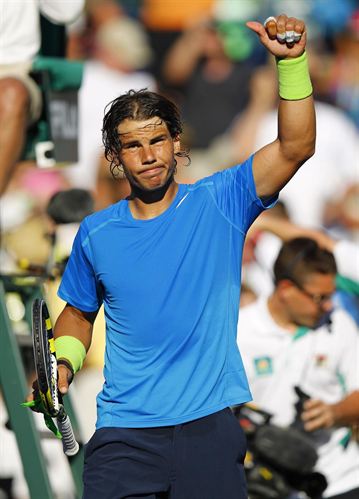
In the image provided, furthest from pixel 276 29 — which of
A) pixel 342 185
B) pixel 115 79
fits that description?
pixel 115 79

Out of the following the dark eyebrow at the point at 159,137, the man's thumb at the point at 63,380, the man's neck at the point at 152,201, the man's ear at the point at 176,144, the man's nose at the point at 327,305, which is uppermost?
the dark eyebrow at the point at 159,137

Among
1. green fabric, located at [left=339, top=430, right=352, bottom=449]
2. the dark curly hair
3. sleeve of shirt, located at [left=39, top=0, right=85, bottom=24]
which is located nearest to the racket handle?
the dark curly hair

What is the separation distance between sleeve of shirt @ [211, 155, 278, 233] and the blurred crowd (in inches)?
198

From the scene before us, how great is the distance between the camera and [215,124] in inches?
433

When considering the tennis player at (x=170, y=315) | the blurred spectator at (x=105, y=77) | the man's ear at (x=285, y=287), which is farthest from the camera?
the blurred spectator at (x=105, y=77)

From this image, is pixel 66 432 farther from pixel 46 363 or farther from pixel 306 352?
pixel 306 352

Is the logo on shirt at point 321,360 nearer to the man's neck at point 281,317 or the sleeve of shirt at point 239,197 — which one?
the man's neck at point 281,317

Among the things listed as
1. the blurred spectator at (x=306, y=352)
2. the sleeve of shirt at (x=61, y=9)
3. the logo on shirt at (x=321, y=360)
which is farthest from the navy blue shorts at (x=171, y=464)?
the sleeve of shirt at (x=61, y=9)

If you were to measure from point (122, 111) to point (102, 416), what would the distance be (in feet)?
3.39

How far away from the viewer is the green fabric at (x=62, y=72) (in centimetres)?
589

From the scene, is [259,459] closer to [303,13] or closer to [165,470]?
[165,470]

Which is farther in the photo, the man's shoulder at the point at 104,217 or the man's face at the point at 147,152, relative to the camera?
the man's shoulder at the point at 104,217

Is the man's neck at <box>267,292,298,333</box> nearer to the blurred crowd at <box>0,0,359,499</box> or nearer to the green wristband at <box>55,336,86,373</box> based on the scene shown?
the green wristband at <box>55,336,86,373</box>

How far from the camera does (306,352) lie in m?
5.59
